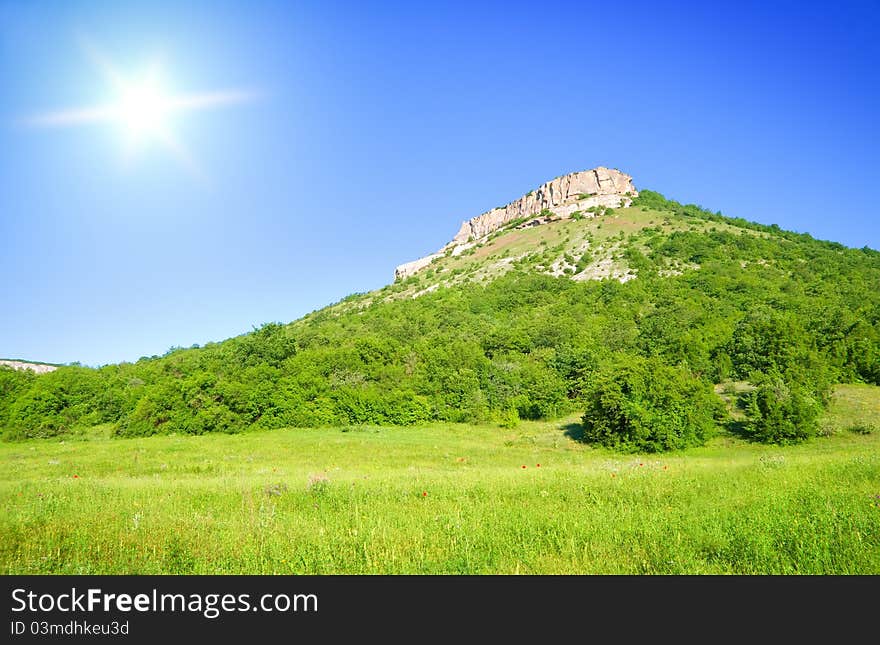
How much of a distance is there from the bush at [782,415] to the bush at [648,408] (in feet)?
7.90

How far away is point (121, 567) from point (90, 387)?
60080 mm

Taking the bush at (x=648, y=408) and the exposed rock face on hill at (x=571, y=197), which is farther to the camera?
the exposed rock face on hill at (x=571, y=197)

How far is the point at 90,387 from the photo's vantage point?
5259 centimetres

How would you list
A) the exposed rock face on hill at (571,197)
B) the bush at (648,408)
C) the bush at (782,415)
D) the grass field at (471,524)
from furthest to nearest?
the exposed rock face on hill at (571,197)
the bush at (648,408)
the bush at (782,415)
the grass field at (471,524)

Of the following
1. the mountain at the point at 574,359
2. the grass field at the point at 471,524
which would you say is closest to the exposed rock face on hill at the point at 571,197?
the mountain at the point at 574,359

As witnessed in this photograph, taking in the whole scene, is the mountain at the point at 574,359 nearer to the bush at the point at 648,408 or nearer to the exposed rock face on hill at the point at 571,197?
the bush at the point at 648,408

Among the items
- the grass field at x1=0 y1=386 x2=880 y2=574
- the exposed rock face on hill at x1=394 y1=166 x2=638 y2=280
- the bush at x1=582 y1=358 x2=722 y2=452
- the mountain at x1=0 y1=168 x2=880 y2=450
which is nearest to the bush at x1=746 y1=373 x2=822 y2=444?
the mountain at x1=0 y1=168 x2=880 y2=450

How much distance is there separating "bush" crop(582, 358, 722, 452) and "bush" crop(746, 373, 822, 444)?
7.90 ft

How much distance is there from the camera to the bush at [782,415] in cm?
2625

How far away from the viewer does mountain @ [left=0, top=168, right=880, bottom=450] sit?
3066 cm

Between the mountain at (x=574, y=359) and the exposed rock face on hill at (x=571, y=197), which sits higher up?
the exposed rock face on hill at (x=571, y=197)

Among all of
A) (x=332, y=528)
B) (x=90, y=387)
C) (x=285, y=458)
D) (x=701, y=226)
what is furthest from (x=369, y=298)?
(x=332, y=528)
